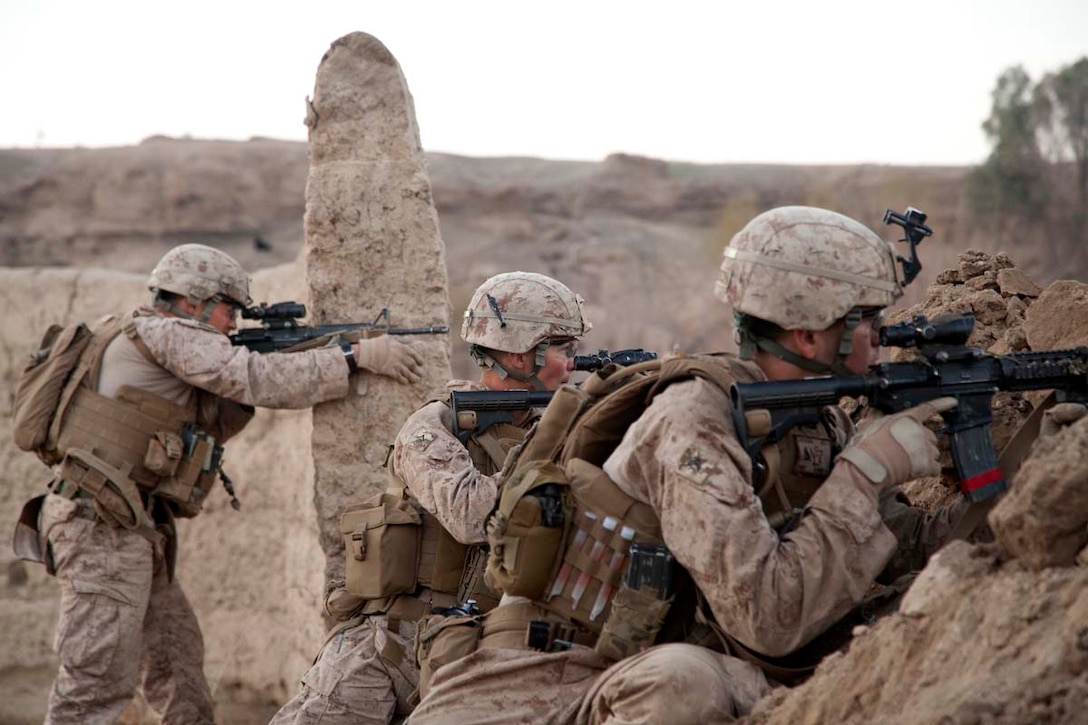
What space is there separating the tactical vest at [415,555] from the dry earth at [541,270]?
1.48 m

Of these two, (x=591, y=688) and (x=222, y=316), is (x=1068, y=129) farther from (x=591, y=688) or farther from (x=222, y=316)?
(x=591, y=688)

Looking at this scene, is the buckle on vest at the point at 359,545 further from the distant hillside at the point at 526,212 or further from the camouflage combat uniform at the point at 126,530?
the distant hillside at the point at 526,212

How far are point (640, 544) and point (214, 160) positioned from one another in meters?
18.8

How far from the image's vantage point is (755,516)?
2928 millimetres

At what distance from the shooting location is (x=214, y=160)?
67.8 ft

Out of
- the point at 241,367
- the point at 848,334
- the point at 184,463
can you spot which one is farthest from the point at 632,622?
the point at 184,463

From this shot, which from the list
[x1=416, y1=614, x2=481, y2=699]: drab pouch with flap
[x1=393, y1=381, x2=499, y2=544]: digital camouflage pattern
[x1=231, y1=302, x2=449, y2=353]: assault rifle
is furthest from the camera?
[x1=231, y1=302, x2=449, y2=353]: assault rifle

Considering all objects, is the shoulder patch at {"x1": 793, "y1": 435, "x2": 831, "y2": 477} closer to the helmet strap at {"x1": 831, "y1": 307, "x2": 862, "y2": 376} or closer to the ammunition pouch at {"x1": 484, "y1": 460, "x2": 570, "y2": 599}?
the helmet strap at {"x1": 831, "y1": 307, "x2": 862, "y2": 376}

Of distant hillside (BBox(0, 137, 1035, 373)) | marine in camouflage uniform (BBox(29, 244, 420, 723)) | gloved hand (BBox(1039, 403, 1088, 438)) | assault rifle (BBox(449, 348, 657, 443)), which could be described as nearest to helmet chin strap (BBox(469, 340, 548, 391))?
assault rifle (BBox(449, 348, 657, 443))

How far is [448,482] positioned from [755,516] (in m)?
1.55

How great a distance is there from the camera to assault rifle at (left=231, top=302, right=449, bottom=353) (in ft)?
Answer: 20.2

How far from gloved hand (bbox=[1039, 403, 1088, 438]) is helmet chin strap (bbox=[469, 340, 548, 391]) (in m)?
2.01

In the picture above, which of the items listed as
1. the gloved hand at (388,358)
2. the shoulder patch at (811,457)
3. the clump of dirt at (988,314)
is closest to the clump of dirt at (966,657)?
the shoulder patch at (811,457)

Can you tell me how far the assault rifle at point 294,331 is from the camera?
6164 mm
